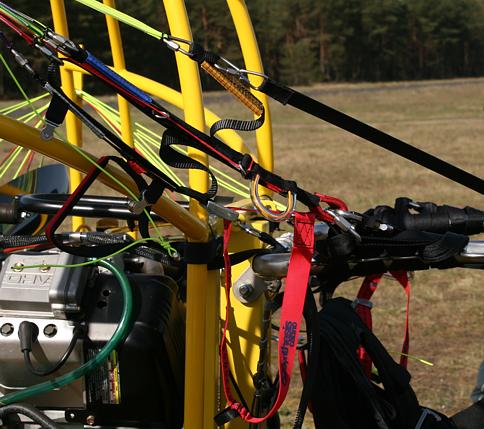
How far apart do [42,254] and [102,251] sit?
251 mm

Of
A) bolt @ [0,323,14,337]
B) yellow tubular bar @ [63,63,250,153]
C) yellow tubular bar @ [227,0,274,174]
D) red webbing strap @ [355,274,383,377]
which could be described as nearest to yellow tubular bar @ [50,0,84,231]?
yellow tubular bar @ [63,63,250,153]

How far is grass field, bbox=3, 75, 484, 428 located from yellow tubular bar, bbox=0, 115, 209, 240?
2.05m

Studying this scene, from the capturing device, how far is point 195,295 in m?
1.38

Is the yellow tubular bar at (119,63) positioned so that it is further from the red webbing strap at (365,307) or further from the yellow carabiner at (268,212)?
the yellow carabiner at (268,212)

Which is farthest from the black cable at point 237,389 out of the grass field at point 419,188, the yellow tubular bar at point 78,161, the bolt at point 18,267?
the grass field at point 419,188

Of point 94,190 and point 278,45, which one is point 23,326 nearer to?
point 94,190

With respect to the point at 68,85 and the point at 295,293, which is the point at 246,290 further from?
the point at 68,85

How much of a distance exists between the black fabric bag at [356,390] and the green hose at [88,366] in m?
0.39

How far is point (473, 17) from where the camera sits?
47688mm

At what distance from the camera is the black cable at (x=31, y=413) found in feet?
4.90

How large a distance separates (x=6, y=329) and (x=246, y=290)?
0.49 m

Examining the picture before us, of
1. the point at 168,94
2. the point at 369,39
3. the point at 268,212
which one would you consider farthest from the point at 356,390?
the point at 369,39

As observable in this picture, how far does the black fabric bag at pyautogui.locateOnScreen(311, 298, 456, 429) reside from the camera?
5.04ft

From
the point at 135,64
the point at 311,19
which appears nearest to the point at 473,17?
the point at 311,19
